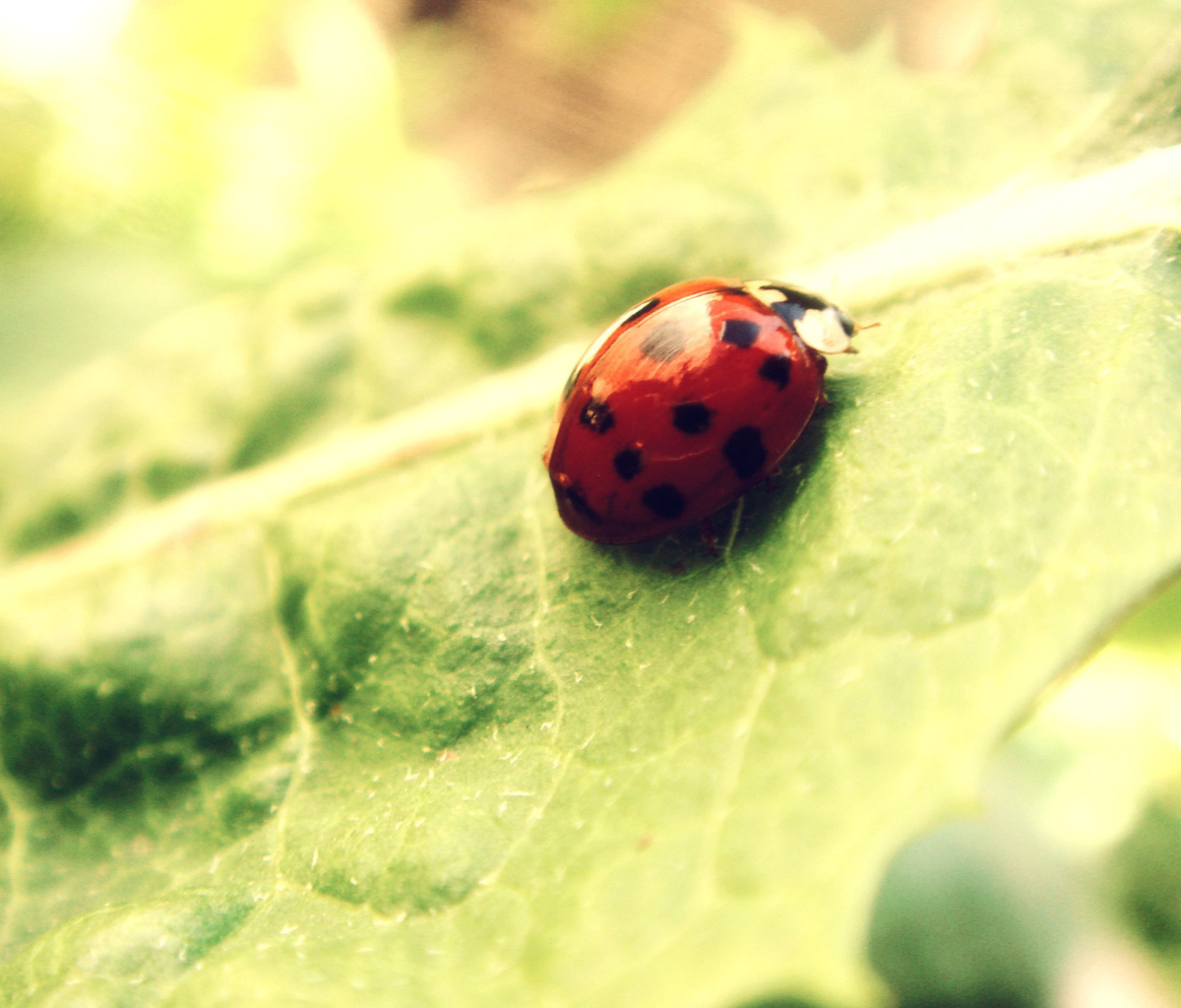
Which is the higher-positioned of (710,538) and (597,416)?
(597,416)

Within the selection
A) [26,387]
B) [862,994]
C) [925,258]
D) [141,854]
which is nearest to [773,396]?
[925,258]

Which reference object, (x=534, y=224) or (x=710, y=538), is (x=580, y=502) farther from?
(x=534, y=224)

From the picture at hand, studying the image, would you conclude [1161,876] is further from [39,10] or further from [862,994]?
[39,10]

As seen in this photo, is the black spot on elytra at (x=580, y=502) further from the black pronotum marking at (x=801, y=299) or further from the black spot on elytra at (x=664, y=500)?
the black pronotum marking at (x=801, y=299)

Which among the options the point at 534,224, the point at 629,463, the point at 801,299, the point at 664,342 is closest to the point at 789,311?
the point at 801,299

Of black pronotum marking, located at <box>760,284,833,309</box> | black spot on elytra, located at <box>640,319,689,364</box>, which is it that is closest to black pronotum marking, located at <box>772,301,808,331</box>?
black pronotum marking, located at <box>760,284,833,309</box>

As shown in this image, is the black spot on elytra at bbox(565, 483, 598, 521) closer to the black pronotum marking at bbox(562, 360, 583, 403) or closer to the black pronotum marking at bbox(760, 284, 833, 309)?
the black pronotum marking at bbox(562, 360, 583, 403)
